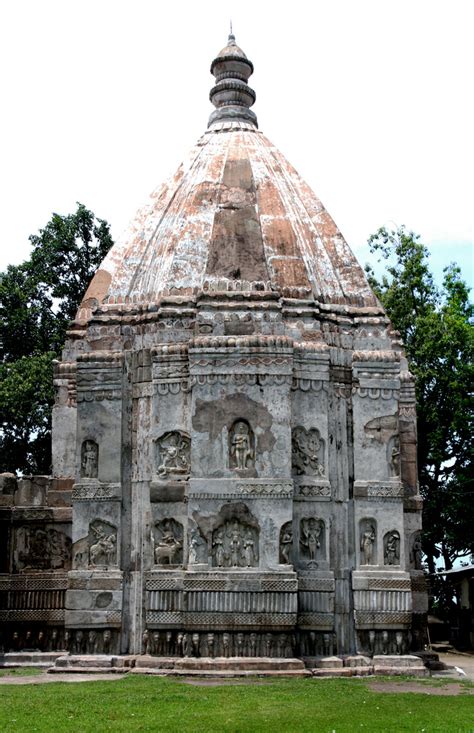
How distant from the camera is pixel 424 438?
29.8 metres

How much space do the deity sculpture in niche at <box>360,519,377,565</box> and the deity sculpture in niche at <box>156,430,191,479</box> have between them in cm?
313

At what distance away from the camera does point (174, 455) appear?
55.8 feet

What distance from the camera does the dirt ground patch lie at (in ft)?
47.7

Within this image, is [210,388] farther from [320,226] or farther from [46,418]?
[46,418]

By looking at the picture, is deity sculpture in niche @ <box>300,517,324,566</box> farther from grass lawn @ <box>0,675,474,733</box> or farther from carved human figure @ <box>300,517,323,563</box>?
grass lawn @ <box>0,675,474,733</box>

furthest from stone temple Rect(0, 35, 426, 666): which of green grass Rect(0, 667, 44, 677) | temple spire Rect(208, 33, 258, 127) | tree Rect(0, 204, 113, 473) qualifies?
tree Rect(0, 204, 113, 473)

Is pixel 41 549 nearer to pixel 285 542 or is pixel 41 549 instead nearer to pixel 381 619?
pixel 285 542

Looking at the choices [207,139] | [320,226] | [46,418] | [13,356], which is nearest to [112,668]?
[320,226]

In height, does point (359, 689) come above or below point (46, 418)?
below

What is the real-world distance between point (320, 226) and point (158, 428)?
5.19 meters

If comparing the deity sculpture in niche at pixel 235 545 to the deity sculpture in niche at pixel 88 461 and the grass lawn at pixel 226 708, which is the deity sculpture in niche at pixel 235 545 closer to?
the grass lawn at pixel 226 708

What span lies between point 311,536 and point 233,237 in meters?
5.31

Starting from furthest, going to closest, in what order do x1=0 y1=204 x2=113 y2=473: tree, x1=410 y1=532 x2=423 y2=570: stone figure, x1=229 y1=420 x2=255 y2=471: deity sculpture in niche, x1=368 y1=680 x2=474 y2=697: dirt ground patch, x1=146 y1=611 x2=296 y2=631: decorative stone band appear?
1. x1=0 y1=204 x2=113 y2=473: tree
2. x1=410 y1=532 x2=423 y2=570: stone figure
3. x1=229 y1=420 x2=255 y2=471: deity sculpture in niche
4. x1=146 y1=611 x2=296 y2=631: decorative stone band
5. x1=368 y1=680 x2=474 y2=697: dirt ground patch

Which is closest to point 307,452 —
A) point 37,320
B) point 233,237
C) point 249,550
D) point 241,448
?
point 241,448
